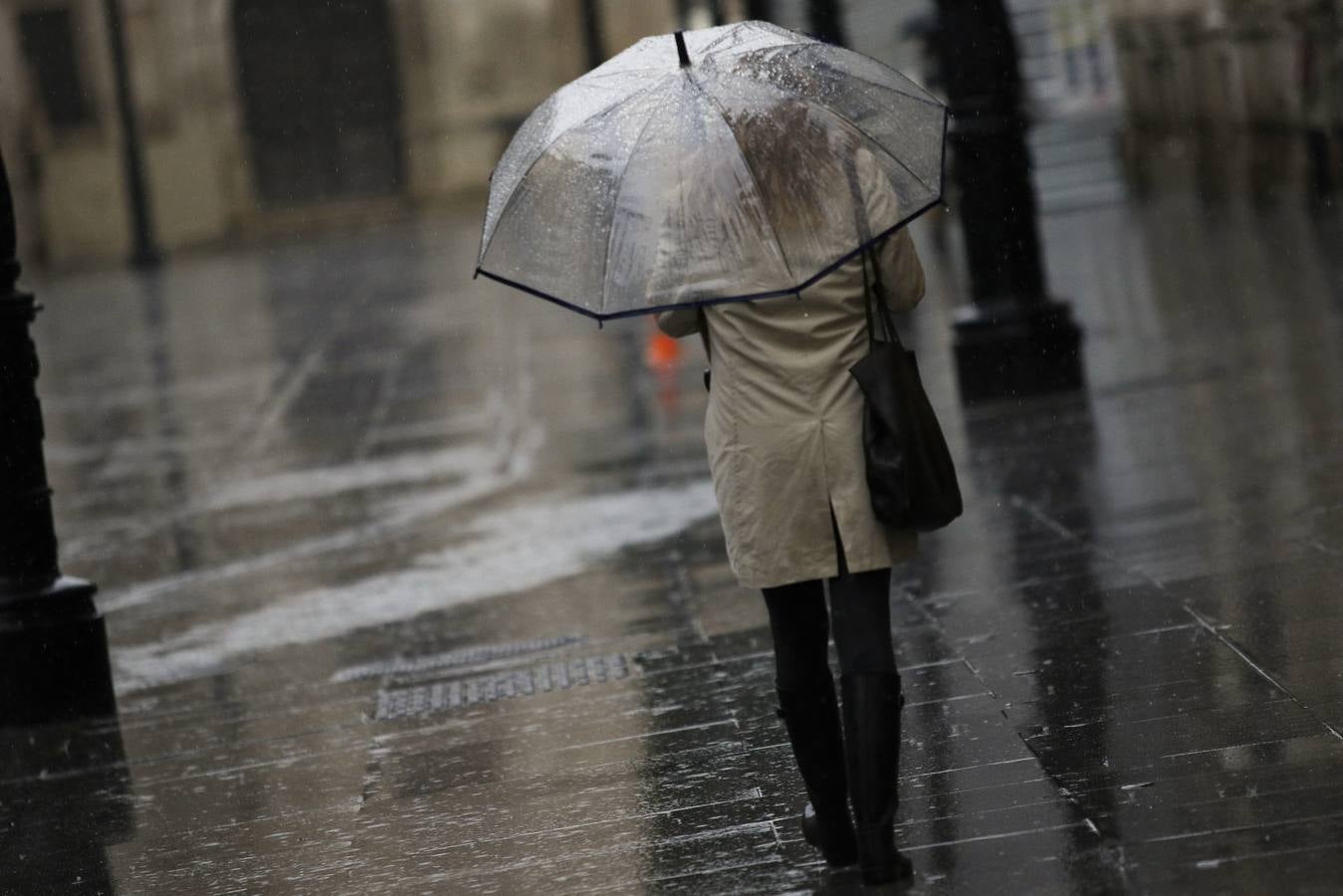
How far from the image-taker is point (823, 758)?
4.36 metres

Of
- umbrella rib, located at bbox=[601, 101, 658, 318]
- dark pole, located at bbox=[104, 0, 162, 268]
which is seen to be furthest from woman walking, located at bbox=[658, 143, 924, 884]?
dark pole, located at bbox=[104, 0, 162, 268]

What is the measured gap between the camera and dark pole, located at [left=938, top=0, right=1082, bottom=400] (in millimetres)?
10664

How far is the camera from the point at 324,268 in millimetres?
29094

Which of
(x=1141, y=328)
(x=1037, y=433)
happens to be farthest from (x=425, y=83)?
(x=1037, y=433)

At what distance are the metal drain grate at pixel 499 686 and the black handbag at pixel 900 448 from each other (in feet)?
7.85

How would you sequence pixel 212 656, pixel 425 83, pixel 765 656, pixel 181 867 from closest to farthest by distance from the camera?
pixel 181 867 → pixel 765 656 → pixel 212 656 → pixel 425 83

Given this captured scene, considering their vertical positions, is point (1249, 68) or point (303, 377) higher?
point (1249, 68)

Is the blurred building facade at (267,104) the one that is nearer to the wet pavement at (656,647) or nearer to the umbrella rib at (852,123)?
the wet pavement at (656,647)

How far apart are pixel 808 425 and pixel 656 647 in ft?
8.63

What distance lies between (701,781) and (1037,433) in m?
4.81

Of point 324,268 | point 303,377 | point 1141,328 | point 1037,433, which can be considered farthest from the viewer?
point 324,268

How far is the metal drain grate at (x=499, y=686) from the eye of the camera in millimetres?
6395

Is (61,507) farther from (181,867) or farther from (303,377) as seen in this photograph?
(181,867)

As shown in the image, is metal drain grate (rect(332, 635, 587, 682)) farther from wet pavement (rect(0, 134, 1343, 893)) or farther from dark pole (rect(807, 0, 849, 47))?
dark pole (rect(807, 0, 849, 47))
